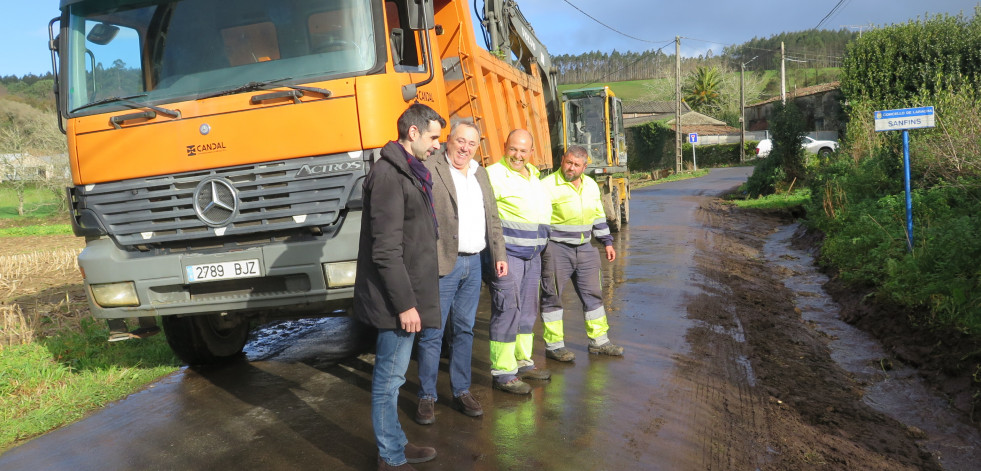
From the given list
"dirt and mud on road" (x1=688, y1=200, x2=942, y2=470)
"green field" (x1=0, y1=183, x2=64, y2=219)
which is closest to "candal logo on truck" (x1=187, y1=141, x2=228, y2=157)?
"dirt and mud on road" (x1=688, y1=200, x2=942, y2=470)

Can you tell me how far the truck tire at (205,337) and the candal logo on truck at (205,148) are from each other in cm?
152

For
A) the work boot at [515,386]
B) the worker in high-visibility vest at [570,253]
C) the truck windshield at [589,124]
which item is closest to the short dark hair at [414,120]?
the work boot at [515,386]

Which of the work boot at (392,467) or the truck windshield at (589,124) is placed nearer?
the work boot at (392,467)

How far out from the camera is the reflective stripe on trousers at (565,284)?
589 centimetres

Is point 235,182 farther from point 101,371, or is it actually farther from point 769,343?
point 769,343

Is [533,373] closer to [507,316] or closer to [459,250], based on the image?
[507,316]

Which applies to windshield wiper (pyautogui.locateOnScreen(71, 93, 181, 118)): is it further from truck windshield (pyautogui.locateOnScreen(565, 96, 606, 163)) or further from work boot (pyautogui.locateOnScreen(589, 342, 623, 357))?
A: truck windshield (pyautogui.locateOnScreen(565, 96, 606, 163))

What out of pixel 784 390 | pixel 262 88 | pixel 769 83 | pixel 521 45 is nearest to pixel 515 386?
pixel 784 390

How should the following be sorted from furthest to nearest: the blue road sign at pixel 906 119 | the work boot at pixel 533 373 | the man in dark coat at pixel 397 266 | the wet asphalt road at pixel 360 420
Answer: the blue road sign at pixel 906 119 → the work boot at pixel 533 373 → the wet asphalt road at pixel 360 420 → the man in dark coat at pixel 397 266

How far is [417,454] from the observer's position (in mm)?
3953

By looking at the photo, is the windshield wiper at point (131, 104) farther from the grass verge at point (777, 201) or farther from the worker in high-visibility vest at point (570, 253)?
the grass verge at point (777, 201)

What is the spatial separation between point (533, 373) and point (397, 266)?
7.17 ft

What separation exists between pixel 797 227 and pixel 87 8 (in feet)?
48.0

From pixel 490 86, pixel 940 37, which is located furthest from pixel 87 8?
pixel 940 37
